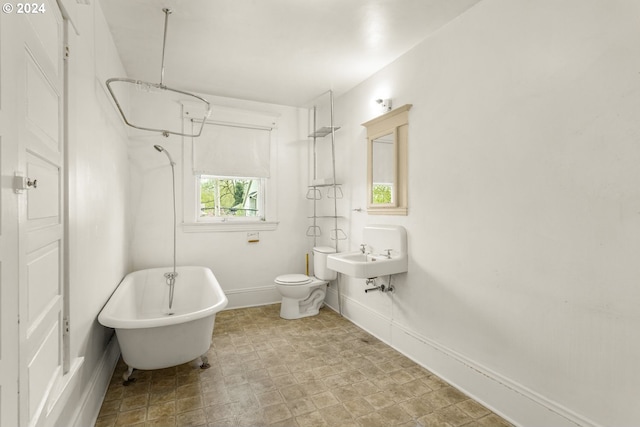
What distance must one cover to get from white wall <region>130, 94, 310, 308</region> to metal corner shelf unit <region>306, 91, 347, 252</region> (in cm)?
13

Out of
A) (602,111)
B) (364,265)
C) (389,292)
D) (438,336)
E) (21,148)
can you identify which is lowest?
(438,336)

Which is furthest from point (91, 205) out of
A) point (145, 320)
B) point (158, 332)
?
point (158, 332)

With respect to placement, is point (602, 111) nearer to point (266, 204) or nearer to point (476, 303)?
point (476, 303)

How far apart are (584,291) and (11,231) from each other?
2240 mm

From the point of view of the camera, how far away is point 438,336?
2.40 metres

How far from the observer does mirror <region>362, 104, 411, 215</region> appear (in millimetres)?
2758

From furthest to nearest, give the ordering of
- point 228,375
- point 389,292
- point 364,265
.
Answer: point 389,292, point 364,265, point 228,375

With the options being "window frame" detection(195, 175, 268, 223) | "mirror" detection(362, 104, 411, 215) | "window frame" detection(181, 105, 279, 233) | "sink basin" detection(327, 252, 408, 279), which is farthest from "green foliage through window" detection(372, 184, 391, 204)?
"window frame" detection(195, 175, 268, 223)

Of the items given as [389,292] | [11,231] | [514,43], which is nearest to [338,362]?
[389,292]

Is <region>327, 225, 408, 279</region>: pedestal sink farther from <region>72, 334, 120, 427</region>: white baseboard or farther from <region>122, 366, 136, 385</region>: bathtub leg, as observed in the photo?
<region>72, 334, 120, 427</region>: white baseboard

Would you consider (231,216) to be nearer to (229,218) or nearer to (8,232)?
(229,218)

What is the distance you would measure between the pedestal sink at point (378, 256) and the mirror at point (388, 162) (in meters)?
0.19

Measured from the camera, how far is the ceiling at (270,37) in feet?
6.95

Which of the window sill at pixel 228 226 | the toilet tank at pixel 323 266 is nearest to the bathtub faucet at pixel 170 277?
the window sill at pixel 228 226
